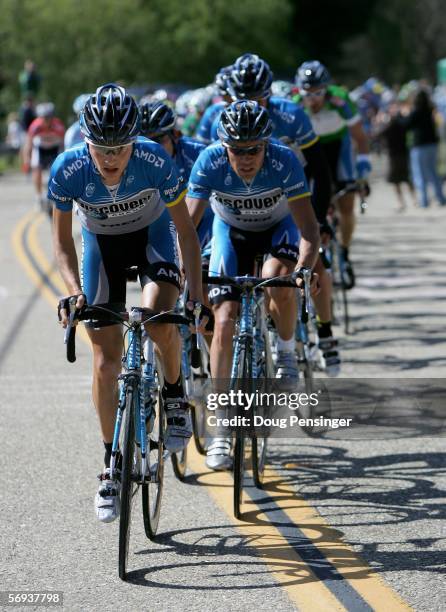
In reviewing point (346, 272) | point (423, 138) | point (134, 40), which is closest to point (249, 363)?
point (346, 272)

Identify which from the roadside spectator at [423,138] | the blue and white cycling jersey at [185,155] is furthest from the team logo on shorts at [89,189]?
the roadside spectator at [423,138]

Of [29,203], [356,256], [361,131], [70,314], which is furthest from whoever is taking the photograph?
[29,203]

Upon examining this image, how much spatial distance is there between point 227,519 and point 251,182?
6.33 ft

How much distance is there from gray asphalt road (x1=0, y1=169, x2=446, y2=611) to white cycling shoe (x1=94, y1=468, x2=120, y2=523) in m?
0.23

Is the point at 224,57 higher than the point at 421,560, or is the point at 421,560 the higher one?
the point at 224,57

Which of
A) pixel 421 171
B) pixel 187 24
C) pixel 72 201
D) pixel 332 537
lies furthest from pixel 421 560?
pixel 187 24

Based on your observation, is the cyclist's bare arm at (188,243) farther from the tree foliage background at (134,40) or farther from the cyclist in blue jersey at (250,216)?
the tree foliage background at (134,40)

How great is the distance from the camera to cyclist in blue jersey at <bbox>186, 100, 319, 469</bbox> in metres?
6.95

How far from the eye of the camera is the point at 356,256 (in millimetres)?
17984

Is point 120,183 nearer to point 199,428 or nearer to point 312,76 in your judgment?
point 199,428

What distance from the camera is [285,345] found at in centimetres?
778

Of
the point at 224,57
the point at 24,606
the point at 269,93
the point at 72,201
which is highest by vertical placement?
the point at 224,57

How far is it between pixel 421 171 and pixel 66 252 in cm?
1835

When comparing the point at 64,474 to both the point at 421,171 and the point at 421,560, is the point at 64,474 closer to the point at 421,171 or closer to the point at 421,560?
the point at 421,560
